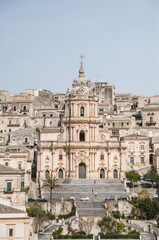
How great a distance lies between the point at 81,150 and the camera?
73.1 meters

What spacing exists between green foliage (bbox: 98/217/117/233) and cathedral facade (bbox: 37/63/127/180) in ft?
70.7

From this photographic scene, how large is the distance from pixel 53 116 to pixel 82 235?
47.6m

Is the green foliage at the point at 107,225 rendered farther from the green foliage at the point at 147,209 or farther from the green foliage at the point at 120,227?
the green foliage at the point at 147,209

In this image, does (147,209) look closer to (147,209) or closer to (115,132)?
(147,209)

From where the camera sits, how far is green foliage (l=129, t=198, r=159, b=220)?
180 feet

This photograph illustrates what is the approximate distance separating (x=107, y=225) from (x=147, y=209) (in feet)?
22.1

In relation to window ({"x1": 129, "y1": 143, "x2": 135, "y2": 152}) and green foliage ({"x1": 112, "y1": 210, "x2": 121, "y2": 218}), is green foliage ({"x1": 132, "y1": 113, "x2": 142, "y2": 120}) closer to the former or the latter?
window ({"x1": 129, "y1": 143, "x2": 135, "y2": 152})

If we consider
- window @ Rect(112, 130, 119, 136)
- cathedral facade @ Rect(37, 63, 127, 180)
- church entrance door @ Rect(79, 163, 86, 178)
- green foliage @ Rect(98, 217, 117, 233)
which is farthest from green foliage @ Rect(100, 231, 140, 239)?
window @ Rect(112, 130, 119, 136)

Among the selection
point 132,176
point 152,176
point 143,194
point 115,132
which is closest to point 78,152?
point 132,176

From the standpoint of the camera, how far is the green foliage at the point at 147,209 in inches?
2154

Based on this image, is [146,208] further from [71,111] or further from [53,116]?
[53,116]

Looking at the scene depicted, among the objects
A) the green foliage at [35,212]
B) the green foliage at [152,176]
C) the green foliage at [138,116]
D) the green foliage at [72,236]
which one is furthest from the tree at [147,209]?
the green foliage at [138,116]

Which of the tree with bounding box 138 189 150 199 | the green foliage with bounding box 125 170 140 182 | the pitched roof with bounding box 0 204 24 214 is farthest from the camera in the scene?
the green foliage with bounding box 125 170 140 182

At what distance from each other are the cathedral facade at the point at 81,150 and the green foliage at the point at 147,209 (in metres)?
16.7
